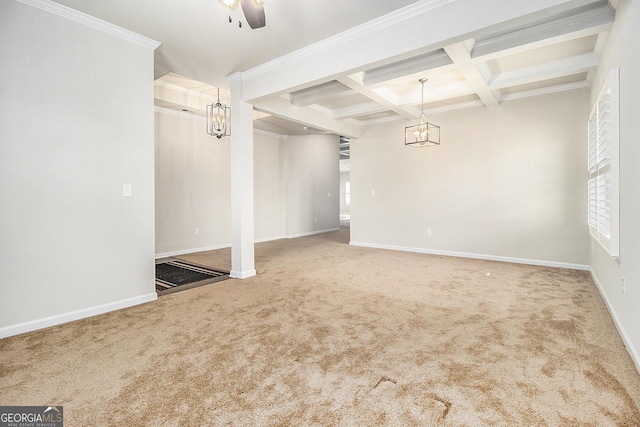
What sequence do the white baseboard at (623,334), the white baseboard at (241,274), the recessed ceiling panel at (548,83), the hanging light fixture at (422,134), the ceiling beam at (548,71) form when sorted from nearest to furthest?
the white baseboard at (623,334)
the ceiling beam at (548,71)
the white baseboard at (241,274)
the recessed ceiling panel at (548,83)
the hanging light fixture at (422,134)

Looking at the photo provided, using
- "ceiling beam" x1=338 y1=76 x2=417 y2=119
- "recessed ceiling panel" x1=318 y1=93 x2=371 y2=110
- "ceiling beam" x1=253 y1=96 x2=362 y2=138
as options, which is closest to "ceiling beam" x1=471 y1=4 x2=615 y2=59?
"ceiling beam" x1=338 y1=76 x2=417 y2=119

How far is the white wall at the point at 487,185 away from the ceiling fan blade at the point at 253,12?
14.6 feet

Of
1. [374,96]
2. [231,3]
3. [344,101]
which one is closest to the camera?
[231,3]

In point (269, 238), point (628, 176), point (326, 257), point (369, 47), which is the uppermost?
point (369, 47)

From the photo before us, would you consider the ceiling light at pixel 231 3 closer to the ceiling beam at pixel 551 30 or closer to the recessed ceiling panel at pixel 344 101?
the ceiling beam at pixel 551 30

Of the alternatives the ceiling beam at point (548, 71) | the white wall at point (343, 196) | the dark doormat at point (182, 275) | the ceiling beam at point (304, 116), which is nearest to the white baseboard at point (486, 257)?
the ceiling beam at point (304, 116)

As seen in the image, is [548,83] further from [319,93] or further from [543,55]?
[319,93]

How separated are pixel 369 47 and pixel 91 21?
2.55m

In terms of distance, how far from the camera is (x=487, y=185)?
→ 5102 millimetres

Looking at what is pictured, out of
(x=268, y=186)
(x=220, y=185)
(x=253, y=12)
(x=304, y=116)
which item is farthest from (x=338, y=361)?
(x=268, y=186)

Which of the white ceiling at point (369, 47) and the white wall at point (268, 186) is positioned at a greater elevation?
the white ceiling at point (369, 47)

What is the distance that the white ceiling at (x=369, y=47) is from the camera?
2.60 metres

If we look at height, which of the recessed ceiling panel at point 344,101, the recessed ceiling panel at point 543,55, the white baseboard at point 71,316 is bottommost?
the white baseboard at point 71,316

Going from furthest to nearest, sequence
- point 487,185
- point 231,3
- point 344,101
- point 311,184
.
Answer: point 311,184 < point 344,101 < point 487,185 < point 231,3
